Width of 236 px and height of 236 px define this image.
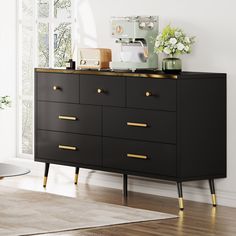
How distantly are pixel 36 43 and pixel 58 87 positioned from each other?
1.10m

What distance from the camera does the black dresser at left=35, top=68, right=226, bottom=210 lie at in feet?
18.2

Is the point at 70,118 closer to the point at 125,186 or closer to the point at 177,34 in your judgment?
the point at 125,186

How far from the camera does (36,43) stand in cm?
727

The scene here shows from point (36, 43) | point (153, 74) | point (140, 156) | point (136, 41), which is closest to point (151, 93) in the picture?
point (153, 74)

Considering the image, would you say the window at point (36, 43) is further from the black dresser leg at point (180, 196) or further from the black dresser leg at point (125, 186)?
the black dresser leg at point (180, 196)

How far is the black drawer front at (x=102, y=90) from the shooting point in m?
5.86

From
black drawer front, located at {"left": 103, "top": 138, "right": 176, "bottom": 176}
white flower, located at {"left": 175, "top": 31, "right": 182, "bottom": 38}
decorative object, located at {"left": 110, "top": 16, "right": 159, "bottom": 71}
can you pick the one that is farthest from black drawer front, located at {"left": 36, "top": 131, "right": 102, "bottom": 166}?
white flower, located at {"left": 175, "top": 31, "right": 182, "bottom": 38}

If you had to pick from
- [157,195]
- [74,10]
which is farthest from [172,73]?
[74,10]

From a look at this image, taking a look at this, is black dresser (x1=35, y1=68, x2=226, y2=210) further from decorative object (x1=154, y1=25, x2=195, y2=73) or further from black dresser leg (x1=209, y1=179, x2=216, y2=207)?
decorative object (x1=154, y1=25, x2=195, y2=73)

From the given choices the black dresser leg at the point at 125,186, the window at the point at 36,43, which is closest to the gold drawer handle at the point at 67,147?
the black dresser leg at the point at 125,186

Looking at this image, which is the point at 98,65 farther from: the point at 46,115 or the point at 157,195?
the point at 157,195

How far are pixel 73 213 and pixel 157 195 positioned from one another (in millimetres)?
1019

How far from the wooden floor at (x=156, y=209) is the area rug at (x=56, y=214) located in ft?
0.38

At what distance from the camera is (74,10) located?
6.91 metres
